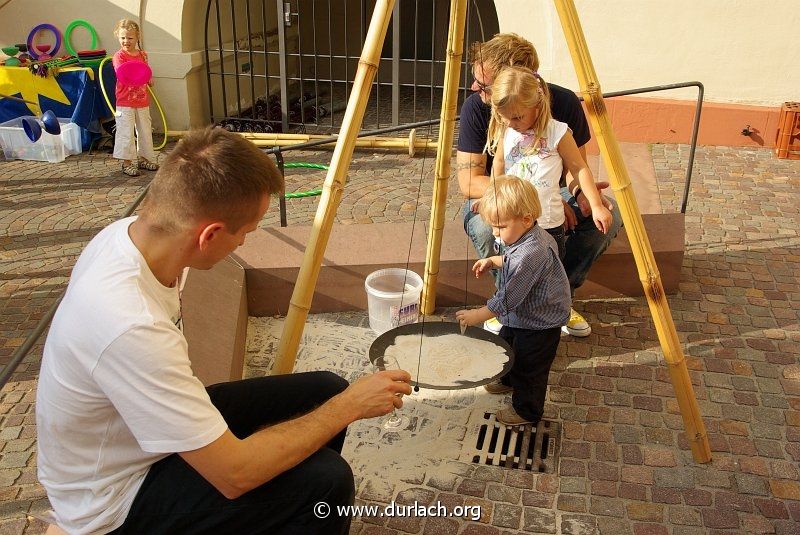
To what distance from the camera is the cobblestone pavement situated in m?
2.90

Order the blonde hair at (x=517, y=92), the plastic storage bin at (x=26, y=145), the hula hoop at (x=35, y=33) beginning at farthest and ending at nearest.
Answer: the hula hoop at (x=35, y=33)
the plastic storage bin at (x=26, y=145)
the blonde hair at (x=517, y=92)

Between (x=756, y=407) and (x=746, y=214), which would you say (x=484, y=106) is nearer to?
(x=756, y=407)

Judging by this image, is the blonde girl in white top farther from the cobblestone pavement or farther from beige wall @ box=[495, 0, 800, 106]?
beige wall @ box=[495, 0, 800, 106]

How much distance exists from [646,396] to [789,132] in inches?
181

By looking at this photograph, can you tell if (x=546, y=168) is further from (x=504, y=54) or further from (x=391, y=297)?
(x=391, y=297)

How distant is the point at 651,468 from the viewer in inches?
124

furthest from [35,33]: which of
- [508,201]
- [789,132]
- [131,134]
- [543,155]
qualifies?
[789,132]

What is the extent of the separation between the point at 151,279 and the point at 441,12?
10.1m

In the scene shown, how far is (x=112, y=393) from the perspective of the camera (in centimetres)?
176

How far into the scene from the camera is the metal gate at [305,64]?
331 inches

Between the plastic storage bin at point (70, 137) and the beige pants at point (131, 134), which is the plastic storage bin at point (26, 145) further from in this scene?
the beige pants at point (131, 134)

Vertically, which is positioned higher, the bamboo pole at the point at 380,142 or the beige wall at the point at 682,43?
the beige wall at the point at 682,43

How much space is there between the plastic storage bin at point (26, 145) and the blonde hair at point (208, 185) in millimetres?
6352

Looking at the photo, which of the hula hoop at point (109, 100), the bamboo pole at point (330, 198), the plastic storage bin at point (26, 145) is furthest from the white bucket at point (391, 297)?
the plastic storage bin at point (26, 145)
